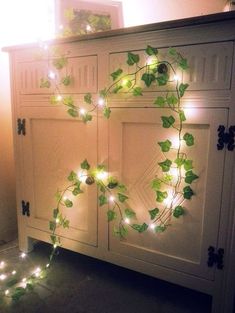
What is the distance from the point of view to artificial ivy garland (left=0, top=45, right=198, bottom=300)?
3.00ft

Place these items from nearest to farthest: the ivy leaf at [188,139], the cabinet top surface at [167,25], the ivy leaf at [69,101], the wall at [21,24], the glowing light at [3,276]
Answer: the cabinet top surface at [167,25] → the ivy leaf at [188,139] → the ivy leaf at [69,101] → the glowing light at [3,276] → the wall at [21,24]

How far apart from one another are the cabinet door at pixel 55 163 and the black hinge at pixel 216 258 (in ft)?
1.62

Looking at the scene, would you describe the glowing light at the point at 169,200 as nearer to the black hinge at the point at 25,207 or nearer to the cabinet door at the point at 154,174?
the cabinet door at the point at 154,174

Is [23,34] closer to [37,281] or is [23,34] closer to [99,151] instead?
[99,151]

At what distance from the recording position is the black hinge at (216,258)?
927 millimetres

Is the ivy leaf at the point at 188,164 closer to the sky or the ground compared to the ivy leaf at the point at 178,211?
closer to the sky

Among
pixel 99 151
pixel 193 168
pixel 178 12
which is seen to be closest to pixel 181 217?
pixel 193 168

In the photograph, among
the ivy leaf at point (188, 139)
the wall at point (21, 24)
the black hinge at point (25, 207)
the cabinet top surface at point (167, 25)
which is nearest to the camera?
the cabinet top surface at point (167, 25)

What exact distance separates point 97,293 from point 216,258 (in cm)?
53

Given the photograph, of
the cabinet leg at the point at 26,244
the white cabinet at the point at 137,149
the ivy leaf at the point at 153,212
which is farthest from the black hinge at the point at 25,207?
the ivy leaf at the point at 153,212

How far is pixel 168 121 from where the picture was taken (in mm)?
910

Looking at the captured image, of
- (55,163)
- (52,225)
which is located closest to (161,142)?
(55,163)

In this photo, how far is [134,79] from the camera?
983mm

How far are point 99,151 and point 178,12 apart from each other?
113 cm
